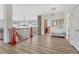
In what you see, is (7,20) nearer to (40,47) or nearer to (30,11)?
(30,11)

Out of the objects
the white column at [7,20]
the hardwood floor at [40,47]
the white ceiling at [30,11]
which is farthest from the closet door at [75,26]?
the white column at [7,20]

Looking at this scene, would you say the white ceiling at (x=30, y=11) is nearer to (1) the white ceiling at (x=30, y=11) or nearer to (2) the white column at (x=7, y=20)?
(1) the white ceiling at (x=30, y=11)

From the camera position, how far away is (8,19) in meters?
3.55

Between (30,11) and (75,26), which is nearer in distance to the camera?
(30,11)

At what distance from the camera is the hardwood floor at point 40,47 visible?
3587 mm

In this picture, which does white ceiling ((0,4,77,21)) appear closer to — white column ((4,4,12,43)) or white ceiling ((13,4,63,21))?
white ceiling ((13,4,63,21))

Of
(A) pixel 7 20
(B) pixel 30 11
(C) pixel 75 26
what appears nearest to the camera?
(A) pixel 7 20

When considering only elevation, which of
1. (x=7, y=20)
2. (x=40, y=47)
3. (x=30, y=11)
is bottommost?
(x=40, y=47)

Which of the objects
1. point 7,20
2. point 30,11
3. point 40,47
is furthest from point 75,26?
point 7,20

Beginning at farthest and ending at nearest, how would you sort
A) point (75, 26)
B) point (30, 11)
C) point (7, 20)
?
point (75, 26) → point (30, 11) → point (7, 20)

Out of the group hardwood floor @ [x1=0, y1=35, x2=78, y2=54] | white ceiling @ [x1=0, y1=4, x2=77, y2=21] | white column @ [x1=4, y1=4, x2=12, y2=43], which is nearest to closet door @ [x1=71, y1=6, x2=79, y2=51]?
hardwood floor @ [x1=0, y1=35, x2=78, y2=54]

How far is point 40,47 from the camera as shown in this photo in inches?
148

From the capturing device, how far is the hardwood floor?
3.59m
